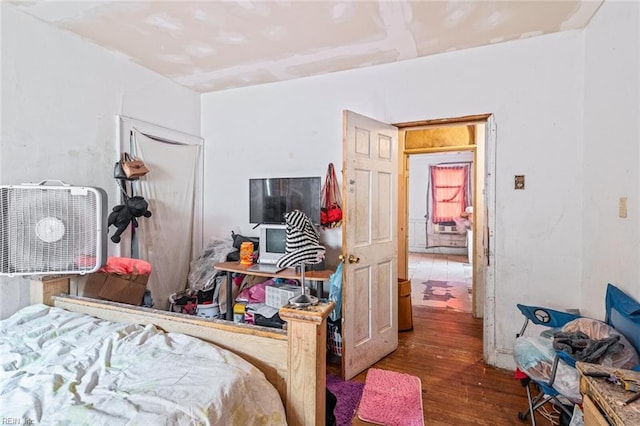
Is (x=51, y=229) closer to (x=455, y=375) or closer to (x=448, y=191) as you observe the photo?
(x=455, y=375)

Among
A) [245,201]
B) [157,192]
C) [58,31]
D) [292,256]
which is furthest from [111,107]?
[292,256]

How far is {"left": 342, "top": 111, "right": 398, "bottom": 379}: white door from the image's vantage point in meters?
2.38

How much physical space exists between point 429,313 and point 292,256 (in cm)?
268

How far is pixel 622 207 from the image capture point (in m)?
1.73

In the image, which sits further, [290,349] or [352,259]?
[352,259]

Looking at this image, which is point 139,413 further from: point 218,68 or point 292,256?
point 218,68

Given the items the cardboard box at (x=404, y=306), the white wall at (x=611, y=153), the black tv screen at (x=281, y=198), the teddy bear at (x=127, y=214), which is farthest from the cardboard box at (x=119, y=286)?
the white wall at (x=611, y=153)

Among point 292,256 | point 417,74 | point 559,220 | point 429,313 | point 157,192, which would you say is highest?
point 417,74

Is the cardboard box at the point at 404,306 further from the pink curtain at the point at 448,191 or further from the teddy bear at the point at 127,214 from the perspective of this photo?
the pink curtain at the point at 448,191

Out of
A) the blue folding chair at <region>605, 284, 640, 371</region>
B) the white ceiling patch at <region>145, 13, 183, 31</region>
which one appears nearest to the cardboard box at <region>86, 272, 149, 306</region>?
the white ceiling patch at <region>145, 13, 183, 31</region>

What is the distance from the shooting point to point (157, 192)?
310 cm

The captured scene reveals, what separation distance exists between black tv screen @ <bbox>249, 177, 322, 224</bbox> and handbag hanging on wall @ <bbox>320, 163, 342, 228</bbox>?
0.06 m

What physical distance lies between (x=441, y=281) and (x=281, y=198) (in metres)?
3.55

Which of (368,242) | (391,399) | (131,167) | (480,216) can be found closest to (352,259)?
(368,242)
